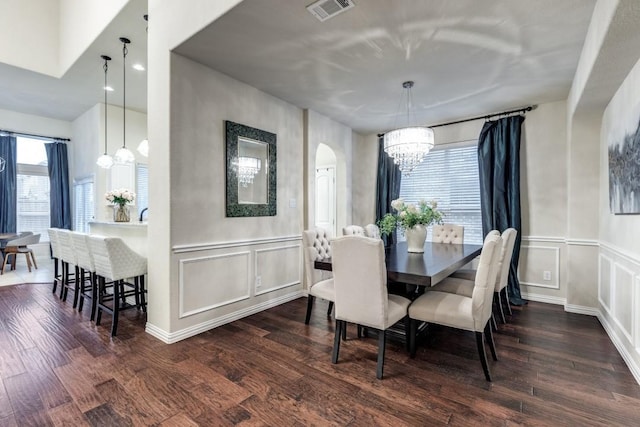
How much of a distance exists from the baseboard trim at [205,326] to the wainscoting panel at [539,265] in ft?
10.7

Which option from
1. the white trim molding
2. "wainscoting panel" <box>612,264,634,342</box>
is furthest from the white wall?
"wainscoting panel" <box>612,264,634,342</box>

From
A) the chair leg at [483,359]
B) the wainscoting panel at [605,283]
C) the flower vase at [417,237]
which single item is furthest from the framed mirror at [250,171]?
the wainscoting panel at [605,283]

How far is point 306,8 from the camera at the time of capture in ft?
6.93

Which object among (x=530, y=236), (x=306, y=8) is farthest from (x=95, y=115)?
(x=530, y=236)

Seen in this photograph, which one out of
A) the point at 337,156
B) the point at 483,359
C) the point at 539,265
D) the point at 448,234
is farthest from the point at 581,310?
the point at 337,156

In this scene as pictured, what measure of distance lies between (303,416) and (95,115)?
662 centimetres

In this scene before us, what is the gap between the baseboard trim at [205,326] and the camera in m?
2.72

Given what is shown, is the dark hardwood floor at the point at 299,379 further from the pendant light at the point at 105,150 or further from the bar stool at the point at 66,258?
the pendant light at the point at 105,150

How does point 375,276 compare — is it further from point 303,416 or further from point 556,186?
point 556,186

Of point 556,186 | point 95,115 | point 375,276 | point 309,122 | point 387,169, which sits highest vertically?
point 95,115

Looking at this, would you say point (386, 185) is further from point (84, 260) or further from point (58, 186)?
point (58, 186)

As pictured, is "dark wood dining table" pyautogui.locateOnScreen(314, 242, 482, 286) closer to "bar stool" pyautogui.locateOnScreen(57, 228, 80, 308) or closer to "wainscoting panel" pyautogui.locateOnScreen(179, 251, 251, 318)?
"wainscoting panel" pyautogui.locateOnScreen(179, 251, 251, 318)

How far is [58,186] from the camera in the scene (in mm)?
6531

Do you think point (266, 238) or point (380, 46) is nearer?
point (380, 46)
